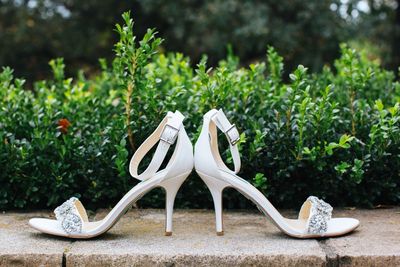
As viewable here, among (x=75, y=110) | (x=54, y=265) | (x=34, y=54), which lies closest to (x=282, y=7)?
(x=34, y=54)

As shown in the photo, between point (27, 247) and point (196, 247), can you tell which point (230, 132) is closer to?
point (196, 247)

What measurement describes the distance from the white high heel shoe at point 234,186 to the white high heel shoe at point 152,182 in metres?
0.06

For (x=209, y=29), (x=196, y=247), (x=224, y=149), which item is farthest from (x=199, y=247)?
(x=209, y=29)

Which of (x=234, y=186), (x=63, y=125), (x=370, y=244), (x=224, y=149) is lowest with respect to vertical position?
(x=370, y=244)

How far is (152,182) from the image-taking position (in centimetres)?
244

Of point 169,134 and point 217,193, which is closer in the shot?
point 169,134

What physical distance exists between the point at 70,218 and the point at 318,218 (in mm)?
893

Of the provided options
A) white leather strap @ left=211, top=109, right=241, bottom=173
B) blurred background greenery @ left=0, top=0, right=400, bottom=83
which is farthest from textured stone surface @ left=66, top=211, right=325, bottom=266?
blurred background greenery @ left=0, top=0, right=400, bottom=83

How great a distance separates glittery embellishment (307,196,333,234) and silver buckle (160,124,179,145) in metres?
0.57

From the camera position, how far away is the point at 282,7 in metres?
8.77

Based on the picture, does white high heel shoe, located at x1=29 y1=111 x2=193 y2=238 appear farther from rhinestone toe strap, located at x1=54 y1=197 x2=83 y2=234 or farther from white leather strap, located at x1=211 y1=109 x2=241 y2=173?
white leather strap, located at x1=211 y1=109 x2=241 y2=173

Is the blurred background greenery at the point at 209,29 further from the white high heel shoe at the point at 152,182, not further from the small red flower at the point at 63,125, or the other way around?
the white high heel shoe at the point at 152,182

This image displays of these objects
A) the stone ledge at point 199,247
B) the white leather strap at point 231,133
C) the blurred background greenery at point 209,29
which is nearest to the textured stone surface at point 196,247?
the stone ledge at point 199,247

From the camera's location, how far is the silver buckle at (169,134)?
238 centimetres
